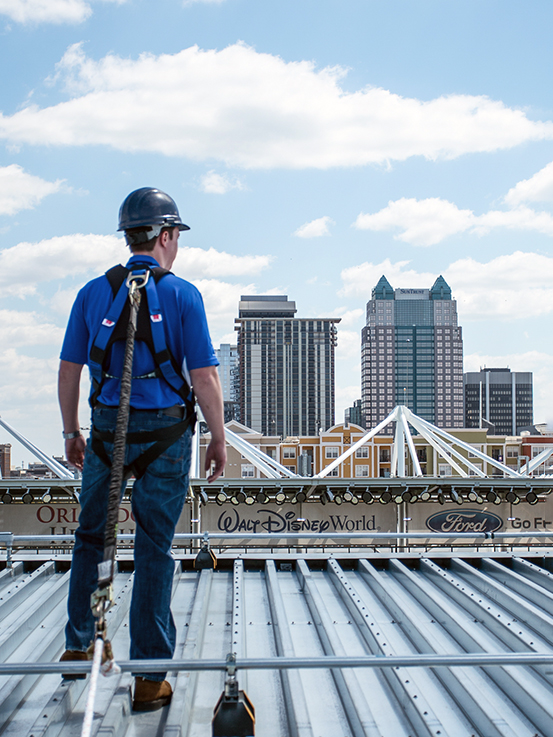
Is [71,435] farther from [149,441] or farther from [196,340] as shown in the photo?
[196,340]

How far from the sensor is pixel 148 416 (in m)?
2.88

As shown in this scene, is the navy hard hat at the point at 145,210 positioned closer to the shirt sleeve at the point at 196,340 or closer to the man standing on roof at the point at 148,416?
the man standing on roof at the point at 148,416

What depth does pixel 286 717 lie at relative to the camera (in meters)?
3.05

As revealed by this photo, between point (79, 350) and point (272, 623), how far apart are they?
8.46 feet

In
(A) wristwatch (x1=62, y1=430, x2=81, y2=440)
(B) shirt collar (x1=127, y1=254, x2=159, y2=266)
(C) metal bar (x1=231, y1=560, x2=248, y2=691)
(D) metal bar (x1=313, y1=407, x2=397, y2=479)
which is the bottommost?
(D) metal bar (x1=313, y1=407, x2=397, y2=479)

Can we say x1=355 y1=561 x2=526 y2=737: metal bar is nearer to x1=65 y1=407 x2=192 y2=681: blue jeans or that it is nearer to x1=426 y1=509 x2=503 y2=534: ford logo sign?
x1=65 y1=407 x2=192 y2=681: blue jeans

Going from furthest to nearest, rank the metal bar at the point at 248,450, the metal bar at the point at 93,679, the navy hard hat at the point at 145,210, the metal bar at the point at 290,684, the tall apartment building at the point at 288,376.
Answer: the tall apartment building at the point at 288,376
the metal bar at the point at 248,450
the navy hard hat at the point at 145,210
the metal bar at the point at 290,684
the metal bar at the point at 93,679

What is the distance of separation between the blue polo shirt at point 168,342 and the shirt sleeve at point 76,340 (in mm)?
108

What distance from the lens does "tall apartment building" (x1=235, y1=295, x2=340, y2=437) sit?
607 feet

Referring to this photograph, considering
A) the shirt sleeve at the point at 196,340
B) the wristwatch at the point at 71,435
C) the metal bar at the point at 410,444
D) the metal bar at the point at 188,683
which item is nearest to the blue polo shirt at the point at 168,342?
the shirt sleeve at the point at 196,340

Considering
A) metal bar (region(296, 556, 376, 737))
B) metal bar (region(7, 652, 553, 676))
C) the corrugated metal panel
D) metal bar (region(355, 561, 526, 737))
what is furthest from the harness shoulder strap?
metal bar (region(355, 561, 526, 737))

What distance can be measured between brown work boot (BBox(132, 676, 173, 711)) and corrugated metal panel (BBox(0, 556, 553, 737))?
39 mm

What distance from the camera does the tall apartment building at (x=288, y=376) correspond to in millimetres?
185000

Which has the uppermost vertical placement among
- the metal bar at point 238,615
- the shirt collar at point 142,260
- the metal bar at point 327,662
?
the shirt collar at point 142,260
